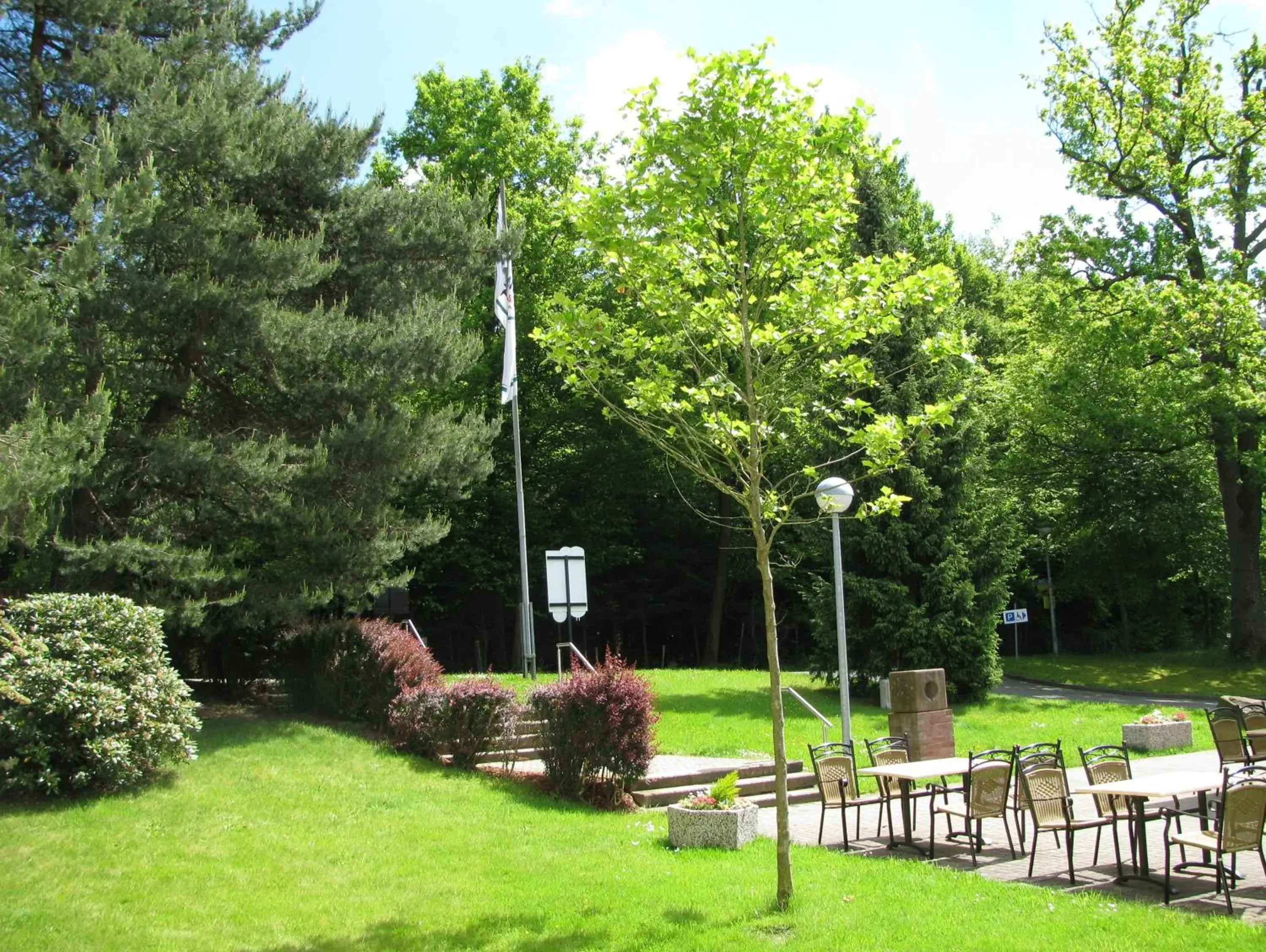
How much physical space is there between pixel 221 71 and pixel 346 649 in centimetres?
897

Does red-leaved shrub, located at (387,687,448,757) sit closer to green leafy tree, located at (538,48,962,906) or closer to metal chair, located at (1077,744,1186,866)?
green leafy tree, located at (538,48,962,906)

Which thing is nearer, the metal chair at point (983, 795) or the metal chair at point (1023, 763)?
the metal chair at point (1023, 763)

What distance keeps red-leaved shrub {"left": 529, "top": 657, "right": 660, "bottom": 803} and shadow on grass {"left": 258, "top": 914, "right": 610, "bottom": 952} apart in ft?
14.7

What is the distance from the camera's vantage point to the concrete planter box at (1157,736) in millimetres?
16375

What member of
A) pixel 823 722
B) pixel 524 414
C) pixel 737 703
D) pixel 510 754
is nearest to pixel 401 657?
pixel 510 754

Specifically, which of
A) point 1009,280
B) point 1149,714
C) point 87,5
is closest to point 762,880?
point 1149,714

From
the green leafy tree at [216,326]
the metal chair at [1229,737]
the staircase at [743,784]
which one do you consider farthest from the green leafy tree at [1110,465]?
the green leafy tree at [216,326]

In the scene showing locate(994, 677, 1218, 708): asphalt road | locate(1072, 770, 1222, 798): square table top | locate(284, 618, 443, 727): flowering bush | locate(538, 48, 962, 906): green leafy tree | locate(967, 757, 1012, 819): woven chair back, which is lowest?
locate(994, 677, 1218, 708): asphalt road

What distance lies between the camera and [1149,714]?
17.6 m

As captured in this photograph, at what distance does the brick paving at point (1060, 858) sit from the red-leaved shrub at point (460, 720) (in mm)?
3543

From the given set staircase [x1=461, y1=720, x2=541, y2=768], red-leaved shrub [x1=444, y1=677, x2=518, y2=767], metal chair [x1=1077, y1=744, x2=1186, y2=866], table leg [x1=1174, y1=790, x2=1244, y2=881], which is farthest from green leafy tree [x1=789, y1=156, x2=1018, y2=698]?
table leg [x1=1174, y1=790, x2=1244, y2=881]

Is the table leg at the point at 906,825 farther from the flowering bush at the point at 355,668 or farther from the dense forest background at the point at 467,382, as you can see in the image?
the flowering bush at the point at 355,668

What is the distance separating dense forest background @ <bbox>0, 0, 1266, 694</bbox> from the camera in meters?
14.6

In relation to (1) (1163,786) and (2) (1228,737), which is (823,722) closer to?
(2) (1228,737)
